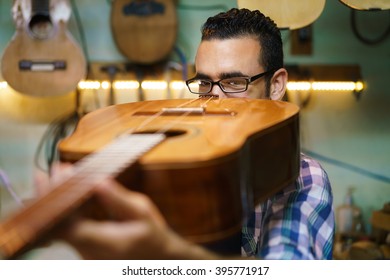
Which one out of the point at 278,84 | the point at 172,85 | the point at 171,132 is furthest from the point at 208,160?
the point at 172,85

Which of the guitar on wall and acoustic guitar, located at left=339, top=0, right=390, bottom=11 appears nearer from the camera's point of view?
acoustic guitar, located at left=339, top=0, right=390, bottom=11

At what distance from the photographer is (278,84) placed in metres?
1.01

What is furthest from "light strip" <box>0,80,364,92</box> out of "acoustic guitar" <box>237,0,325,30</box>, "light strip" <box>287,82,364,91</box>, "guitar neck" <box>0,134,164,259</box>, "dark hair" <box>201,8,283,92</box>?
"guitar neck" <box>0,134,164,259</box>

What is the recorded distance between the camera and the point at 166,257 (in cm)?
52

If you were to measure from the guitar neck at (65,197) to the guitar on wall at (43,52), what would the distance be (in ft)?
3.13

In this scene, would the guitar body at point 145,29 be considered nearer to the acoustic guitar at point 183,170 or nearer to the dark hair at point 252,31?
the dark hair at point 252,31

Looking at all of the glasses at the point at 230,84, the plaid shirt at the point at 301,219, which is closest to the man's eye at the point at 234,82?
the glasses at the point at 230,84

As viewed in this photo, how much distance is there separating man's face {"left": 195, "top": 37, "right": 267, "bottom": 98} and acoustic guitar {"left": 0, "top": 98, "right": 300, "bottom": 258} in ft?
0.97

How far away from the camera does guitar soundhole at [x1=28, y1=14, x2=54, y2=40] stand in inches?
58.0

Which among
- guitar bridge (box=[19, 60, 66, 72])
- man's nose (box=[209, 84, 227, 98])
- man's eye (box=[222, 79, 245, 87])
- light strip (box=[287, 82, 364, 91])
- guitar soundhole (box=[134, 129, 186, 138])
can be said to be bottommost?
light strip (box=[287, 82, 364, 91])

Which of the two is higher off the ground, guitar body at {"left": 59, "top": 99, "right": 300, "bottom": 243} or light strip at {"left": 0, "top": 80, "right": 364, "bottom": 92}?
guitar body at {"left": 59, "top": 99, "right": 300, "bottom": 243}

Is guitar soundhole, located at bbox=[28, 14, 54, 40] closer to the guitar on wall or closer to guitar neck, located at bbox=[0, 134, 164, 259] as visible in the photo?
the guitar on wall

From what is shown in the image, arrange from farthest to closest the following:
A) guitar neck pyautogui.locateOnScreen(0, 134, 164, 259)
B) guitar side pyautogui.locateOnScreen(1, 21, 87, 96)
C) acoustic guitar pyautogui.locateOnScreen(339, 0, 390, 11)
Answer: guitar side pyautogui.locateOnScreen(1, 21, 87, 96), acoustic guitar pyautogui.locateOnScreen(339, 0, 390, 11), guitar neck pyautogui.locateOnScreen(0, 134, 164, 259)
